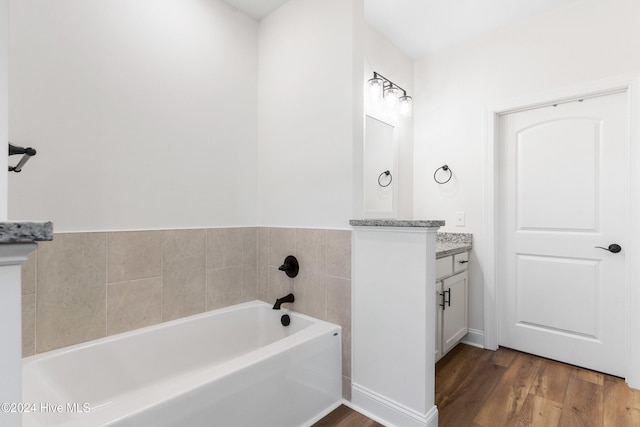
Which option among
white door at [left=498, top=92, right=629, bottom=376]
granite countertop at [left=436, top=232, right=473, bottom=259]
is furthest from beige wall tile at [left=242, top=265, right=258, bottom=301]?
white door at [left=498, top=92, right=629, bottom=376]

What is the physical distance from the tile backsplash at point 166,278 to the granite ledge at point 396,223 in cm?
13

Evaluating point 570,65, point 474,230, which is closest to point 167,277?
point 474,230

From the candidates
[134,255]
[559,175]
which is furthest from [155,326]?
[559,175]

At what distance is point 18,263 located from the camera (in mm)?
564

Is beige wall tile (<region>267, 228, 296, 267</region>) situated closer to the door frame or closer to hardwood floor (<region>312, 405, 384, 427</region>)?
hardwood floor (<region>312, 405, 384, 427</region>)

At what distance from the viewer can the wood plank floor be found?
1640 mm

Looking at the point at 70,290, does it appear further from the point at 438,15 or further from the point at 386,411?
the point at 438,15

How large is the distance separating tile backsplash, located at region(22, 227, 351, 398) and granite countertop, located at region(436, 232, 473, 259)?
3.29 feet

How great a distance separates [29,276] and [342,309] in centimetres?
155

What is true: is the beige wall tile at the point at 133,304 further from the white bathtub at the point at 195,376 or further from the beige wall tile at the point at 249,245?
the beige wall tile at the point at 249,245

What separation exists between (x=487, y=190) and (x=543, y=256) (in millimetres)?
642

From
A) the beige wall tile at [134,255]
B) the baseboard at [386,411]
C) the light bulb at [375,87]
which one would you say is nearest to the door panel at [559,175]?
the light bulb at [375,87]

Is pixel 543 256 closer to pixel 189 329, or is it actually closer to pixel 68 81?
pixel 189 329

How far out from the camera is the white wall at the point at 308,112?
181 centimetres
